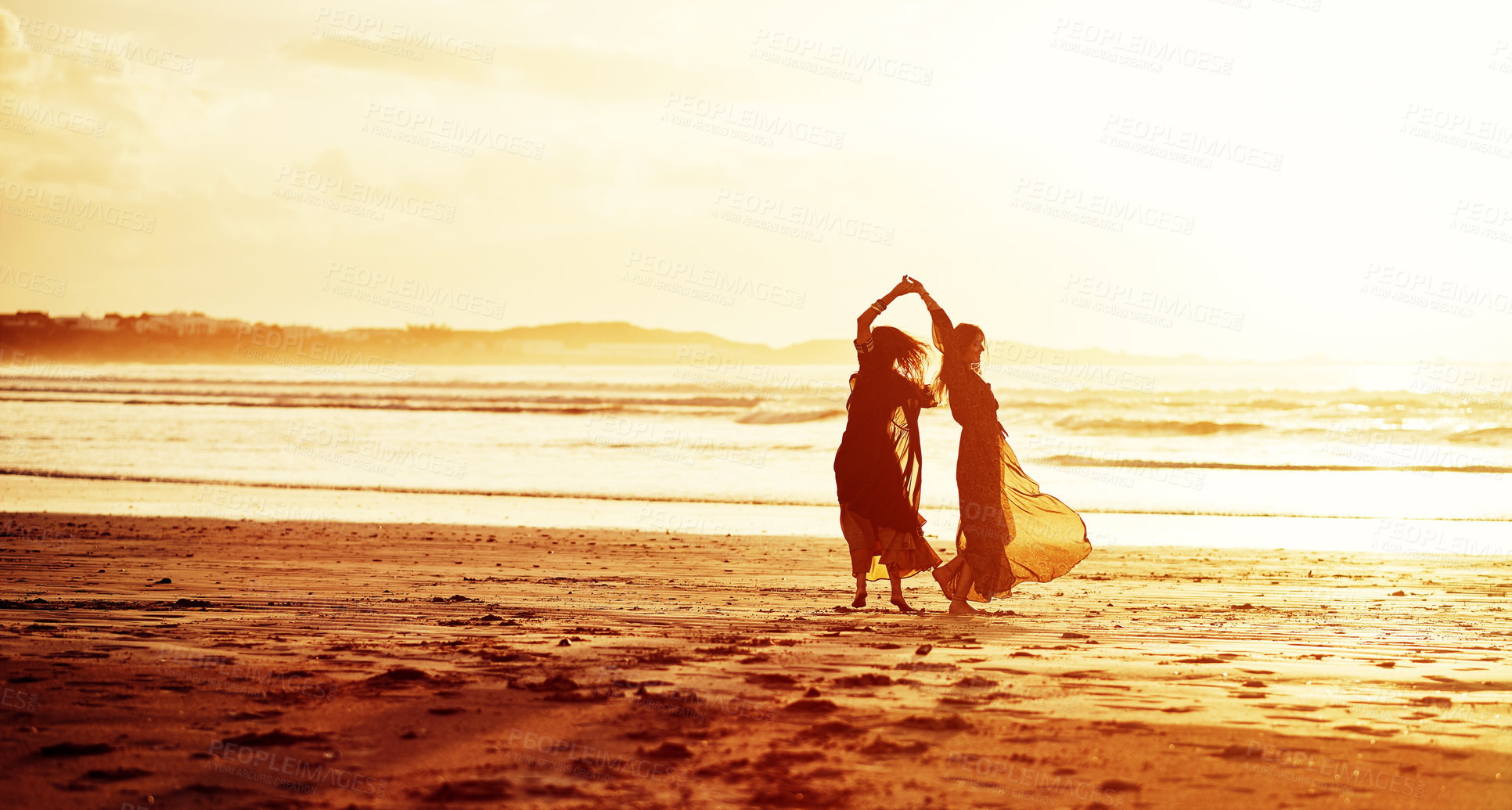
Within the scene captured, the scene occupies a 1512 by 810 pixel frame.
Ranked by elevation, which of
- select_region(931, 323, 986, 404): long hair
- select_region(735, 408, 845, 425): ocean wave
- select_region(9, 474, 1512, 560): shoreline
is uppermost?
select_region(931, 323, 986, 404): long hair

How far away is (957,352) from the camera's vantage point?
757 cm

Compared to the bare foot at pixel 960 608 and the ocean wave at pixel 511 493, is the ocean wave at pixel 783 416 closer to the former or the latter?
the ocean wave at pixel 511 493

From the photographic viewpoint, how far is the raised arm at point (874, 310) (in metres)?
7.38

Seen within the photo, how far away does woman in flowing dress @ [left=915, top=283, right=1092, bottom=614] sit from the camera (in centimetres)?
741

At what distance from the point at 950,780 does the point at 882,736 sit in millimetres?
449

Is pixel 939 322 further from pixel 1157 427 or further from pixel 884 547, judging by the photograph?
pixel 1157 427

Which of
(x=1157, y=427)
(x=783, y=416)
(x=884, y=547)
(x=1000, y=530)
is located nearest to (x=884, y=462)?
(x=884, y=547)

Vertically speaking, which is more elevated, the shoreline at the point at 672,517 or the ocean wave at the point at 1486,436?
the ocean wave at the point at 1486,436

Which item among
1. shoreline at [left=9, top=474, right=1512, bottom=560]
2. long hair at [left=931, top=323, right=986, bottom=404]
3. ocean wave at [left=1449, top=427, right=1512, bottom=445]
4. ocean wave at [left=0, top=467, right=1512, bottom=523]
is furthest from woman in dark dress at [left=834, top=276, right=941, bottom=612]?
ocean wave at [left=1449, top=427, right=1512, bottom=445]

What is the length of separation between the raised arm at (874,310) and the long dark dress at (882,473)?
2.5 inches

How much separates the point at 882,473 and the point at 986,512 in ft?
2.35

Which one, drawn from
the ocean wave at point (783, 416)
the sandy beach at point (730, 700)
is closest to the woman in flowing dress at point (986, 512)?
the sandy beach at point (730, 700)

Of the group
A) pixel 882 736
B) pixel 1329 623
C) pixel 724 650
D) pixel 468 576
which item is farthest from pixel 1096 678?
pixel 468 576

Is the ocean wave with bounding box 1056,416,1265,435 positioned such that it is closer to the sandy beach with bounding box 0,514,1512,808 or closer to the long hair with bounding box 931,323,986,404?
the sandy beach with bounding box 0,514,1512,808
